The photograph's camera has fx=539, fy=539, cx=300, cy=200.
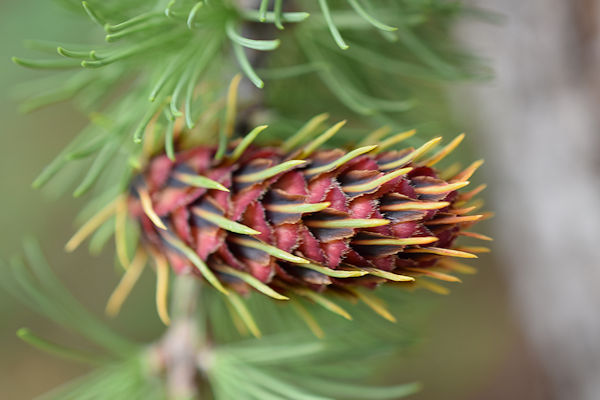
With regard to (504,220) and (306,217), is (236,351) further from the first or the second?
(504,220)

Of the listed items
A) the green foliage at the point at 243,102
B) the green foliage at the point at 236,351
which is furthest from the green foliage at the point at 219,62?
the green foliage at the point at 236,351

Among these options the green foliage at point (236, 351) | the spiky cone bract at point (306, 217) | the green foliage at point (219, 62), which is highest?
the green foliage at point (219, 62)

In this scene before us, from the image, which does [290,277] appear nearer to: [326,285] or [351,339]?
[326,285]

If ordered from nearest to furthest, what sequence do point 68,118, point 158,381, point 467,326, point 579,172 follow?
1. point 158,381
2. point 579,172
3. point 68,118
4. point 467,326

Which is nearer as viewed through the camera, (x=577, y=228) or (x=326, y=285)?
(x=326, y=285)

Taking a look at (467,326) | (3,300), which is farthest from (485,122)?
(3,300)

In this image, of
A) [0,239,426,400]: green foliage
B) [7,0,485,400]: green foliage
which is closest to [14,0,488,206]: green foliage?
[7,0,485,400]: green foliage

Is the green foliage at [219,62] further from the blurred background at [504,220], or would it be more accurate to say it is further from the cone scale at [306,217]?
the blurred background at [504,220]
